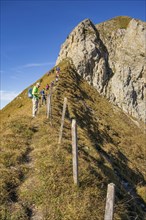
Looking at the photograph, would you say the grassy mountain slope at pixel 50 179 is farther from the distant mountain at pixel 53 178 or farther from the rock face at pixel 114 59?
the rock face at pixel 114 59

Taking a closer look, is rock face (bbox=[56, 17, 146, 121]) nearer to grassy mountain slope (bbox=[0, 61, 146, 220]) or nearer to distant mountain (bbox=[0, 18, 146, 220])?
distant mountain (bbox=[0, 18, 146, 220])

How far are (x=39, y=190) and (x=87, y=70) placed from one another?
74670mm

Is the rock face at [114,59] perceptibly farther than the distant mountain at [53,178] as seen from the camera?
→ Yes

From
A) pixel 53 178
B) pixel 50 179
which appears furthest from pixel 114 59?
pixel 50 179

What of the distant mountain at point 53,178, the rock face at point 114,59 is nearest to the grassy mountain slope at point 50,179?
the distant mountain at point 53,178

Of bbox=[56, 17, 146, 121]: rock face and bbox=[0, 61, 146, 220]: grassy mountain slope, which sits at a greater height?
bbox=[56, 17, 146, 121]: rock face

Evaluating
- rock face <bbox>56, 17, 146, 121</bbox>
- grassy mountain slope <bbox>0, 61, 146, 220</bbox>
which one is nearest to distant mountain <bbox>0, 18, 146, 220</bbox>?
grassy mountain slope <bbox>0, 61, 146, 220</bbox>

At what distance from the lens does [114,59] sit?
96.5m

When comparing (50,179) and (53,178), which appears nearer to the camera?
(50,179)

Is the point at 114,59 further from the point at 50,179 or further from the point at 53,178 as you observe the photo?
the point at 50,179

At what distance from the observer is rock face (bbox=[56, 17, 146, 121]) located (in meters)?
86.6

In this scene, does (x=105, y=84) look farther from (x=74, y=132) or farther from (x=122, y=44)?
(x=74, y=132)

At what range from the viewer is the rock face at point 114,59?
3410 inches

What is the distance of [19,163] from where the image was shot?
1470 centimetres
